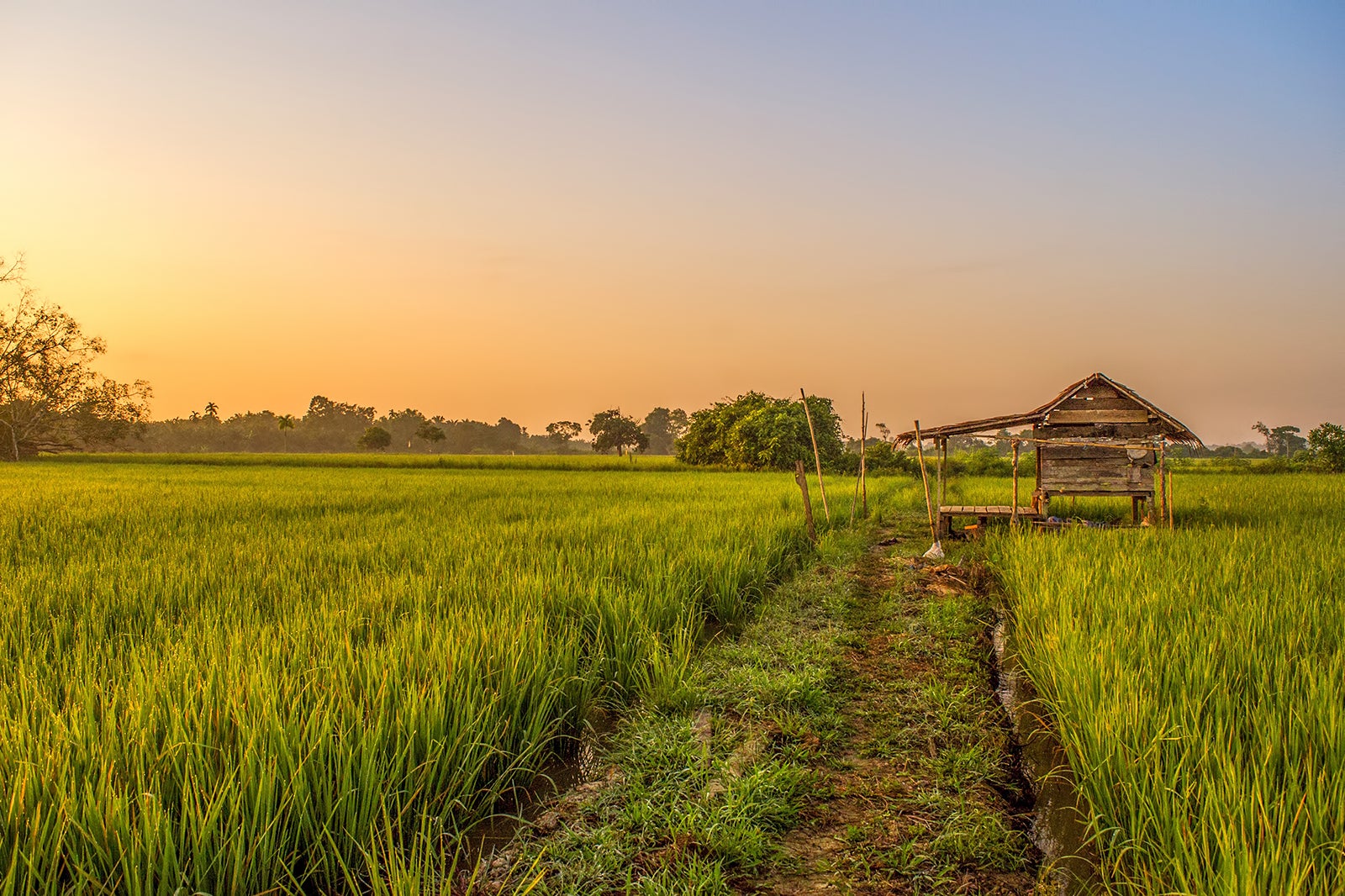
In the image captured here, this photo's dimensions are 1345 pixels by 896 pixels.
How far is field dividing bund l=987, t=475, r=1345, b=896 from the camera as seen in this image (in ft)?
6.64

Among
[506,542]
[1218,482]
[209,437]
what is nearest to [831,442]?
[1218,482]

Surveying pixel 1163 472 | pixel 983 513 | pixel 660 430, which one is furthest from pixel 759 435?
pixel 660 430

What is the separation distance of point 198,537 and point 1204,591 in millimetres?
10668

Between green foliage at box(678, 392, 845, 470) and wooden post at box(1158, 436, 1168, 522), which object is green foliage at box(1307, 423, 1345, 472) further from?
wooden post at box(1158, 436, 1168, 522)

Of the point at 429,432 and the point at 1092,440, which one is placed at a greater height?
the point at 429,432

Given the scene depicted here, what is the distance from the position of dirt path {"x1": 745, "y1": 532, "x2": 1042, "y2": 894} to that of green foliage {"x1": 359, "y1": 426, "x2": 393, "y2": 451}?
7797cm

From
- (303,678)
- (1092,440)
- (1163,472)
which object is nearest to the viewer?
(303,678)

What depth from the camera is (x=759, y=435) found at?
32.1 metres

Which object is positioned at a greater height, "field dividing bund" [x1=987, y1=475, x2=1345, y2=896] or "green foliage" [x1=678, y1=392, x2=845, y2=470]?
"green foliage" [x1=678, y1=392, x2=845, y2=470]

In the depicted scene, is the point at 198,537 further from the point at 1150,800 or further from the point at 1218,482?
the point at 1218,482

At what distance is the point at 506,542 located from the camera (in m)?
7.59

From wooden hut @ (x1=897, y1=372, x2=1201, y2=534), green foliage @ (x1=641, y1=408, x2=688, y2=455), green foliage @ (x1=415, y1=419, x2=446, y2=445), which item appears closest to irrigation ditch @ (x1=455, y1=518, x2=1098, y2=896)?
wooden hut @ (x1=897, y1=372, x2=1201, y2=534)

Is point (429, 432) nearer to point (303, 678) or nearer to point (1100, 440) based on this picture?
point (1100, 440)

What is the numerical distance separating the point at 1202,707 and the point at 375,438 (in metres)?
82.0
